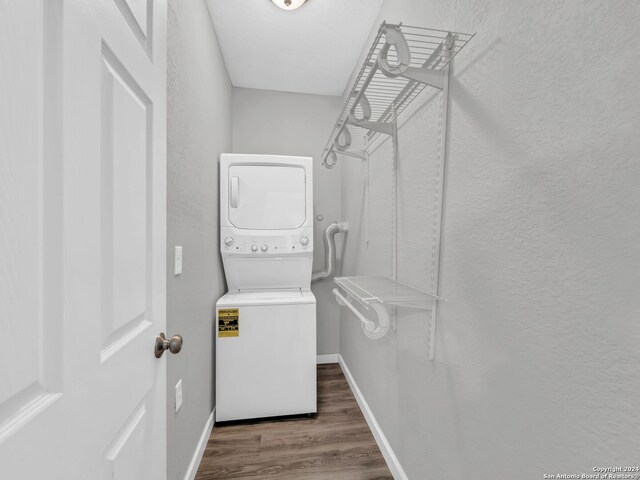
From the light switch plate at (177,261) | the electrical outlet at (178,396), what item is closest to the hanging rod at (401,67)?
the light switch plate at (177,261)

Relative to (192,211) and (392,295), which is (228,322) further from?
(392,295)

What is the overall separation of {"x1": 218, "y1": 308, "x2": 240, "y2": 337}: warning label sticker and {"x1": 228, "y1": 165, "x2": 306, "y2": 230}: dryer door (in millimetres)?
629

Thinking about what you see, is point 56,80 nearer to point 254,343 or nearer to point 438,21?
point 438,21

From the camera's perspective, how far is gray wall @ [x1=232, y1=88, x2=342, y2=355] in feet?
8.64

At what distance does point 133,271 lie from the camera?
2.19 feet

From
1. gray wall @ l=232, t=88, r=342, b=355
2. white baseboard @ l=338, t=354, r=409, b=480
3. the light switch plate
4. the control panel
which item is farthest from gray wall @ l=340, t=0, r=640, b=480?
gray wall @ l=232, t=88, r=342, b=355

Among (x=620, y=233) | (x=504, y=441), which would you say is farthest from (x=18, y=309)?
(x=504, y=441)

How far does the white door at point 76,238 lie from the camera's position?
355mm

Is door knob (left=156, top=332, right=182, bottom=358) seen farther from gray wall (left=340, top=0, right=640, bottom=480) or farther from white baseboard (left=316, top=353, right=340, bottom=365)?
white baseboard (left=316, top=353, right=340, bottom=365)

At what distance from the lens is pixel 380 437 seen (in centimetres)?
162

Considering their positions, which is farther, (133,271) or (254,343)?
(254,343)

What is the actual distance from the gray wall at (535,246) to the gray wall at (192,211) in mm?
1058

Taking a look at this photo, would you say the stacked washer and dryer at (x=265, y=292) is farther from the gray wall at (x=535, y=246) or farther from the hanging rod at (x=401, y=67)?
the gray wall at (x=535, y=246)

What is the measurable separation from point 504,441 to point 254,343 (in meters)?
1.46
